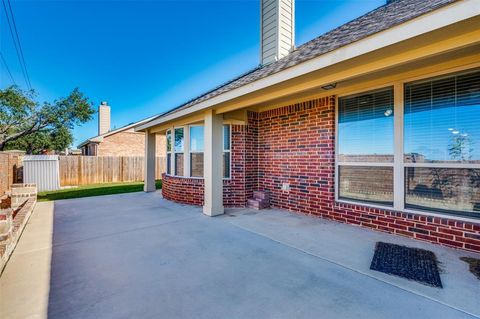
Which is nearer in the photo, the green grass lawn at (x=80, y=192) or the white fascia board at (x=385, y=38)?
the white fascia board at (x=385, y=38)

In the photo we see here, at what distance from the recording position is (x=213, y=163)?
5789 millimetres

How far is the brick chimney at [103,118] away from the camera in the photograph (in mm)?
20969

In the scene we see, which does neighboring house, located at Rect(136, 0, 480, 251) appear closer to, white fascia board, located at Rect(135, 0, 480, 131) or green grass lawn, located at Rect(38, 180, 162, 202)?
white fascia board, located at Rect(135, 0, 480, 131)

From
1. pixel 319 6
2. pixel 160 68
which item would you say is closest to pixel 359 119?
pixel 319 6

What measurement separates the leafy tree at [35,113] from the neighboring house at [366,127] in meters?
10.8

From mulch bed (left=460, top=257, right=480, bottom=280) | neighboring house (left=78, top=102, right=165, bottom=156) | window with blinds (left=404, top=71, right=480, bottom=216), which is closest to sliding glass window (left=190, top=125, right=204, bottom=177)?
Result: window with blinds (left=404, top=71, right=480, bottom=216)

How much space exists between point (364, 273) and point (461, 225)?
77.9 inches

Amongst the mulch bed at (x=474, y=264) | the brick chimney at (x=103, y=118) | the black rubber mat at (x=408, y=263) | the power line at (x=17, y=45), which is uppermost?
the power line at (x=17, y=45)

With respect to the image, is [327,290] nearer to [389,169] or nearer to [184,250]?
[184,250]

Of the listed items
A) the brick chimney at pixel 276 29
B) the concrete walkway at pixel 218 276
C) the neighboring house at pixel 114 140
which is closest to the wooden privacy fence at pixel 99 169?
the neighboring house at pixel 114 140

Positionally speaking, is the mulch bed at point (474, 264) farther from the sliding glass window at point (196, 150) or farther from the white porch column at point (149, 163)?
the white porch column at point (149, 163)

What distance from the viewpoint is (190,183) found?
282 inches

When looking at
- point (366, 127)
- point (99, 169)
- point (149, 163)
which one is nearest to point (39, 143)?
point (99, 169)

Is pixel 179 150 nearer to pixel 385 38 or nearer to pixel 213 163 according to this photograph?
pixel 213 163
